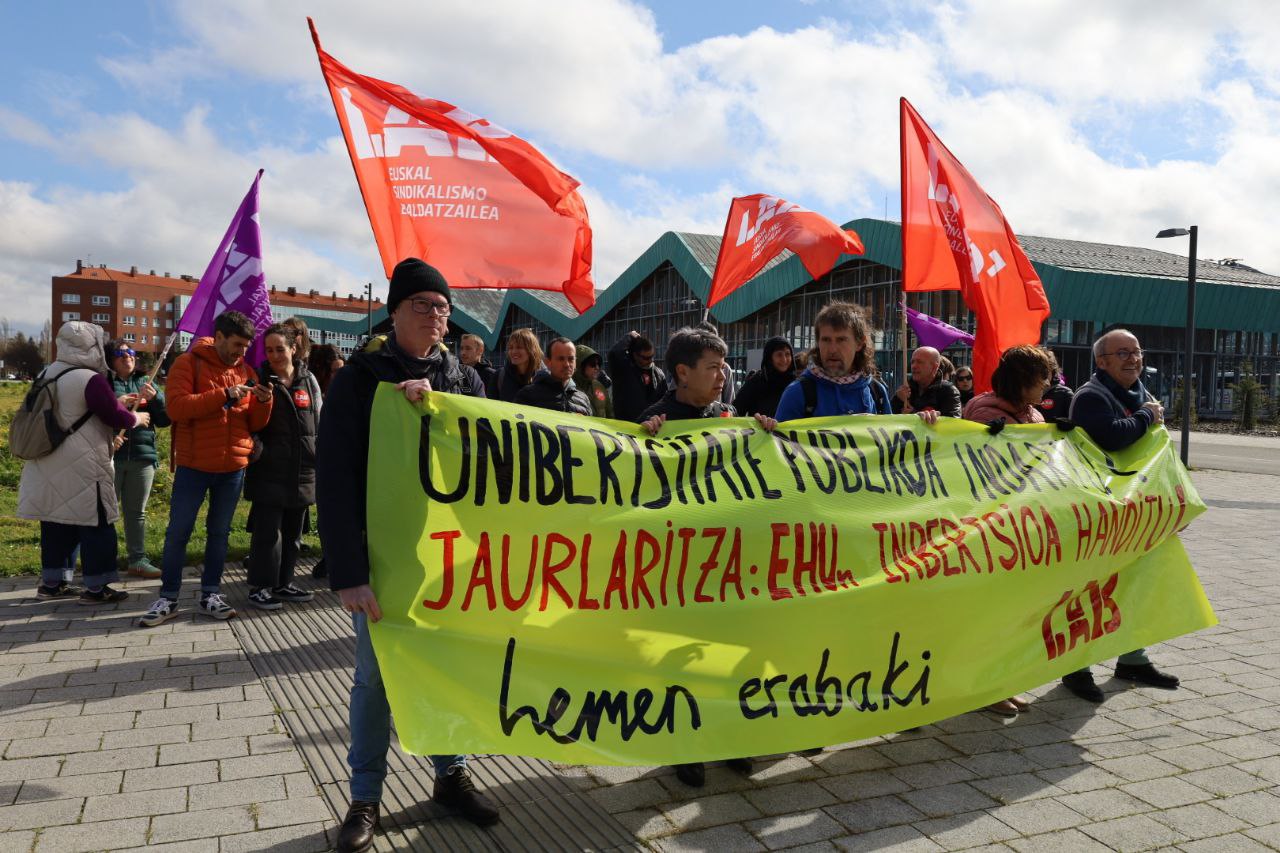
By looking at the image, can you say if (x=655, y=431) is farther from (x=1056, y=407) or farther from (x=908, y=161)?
(x=908, y=161)

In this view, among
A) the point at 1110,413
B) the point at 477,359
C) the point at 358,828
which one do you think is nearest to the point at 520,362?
the point at 477,359

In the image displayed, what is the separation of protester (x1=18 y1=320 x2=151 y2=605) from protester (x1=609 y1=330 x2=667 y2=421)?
3.49 meters

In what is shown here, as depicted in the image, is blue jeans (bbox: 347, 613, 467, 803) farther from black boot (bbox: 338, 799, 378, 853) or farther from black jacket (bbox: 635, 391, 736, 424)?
black jacket (bbox: 635, 391, 736, 424)

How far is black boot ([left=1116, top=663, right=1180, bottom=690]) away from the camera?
4.91 meters

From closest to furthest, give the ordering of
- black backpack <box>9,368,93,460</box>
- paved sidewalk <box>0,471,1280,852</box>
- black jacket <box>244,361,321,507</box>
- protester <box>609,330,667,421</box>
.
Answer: paved sidewalk <box>0,471,1280,852</box> → black backpack <box>9,368,93,460</box> → black jacket <box>244,361,321,507</box> → protester <box>609,330,667,421</box>

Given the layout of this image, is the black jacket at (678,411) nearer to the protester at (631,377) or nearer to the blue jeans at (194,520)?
the blue jeans at (194,520)

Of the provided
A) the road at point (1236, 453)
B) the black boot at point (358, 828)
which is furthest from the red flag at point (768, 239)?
the road at point (1236, 453)

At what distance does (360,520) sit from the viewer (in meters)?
3.10

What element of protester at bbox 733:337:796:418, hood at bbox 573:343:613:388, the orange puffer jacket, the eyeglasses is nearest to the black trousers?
the orange puffer jacket

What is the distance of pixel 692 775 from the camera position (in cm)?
367

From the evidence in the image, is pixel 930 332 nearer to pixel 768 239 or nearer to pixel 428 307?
pixel 768 239

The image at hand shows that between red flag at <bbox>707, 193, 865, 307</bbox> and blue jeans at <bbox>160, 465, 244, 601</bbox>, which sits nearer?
blue jeans at <bbox>160, 465, 244, 601</bbox>

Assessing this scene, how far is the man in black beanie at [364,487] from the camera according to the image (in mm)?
3012

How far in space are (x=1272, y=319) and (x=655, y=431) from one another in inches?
1813
